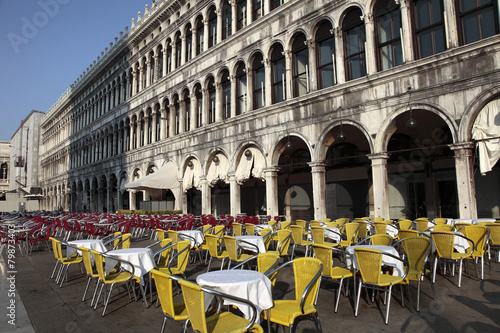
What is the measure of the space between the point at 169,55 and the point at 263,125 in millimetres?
13230

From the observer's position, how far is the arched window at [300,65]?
16.4 m

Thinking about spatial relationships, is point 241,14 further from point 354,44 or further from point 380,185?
point 380,185

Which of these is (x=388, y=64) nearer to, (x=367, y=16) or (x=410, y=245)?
(x=367, y=16)

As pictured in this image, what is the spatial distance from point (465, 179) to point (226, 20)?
16.5 metres

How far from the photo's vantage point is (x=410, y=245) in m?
5.20

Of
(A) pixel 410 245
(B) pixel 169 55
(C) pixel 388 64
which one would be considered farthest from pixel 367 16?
(B) pixel 169 55

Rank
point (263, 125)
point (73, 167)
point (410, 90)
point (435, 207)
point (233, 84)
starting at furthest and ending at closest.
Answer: point (73, 167) < point (233, 84) < point (263, 125) < point (435, 207) < point (410, 90)

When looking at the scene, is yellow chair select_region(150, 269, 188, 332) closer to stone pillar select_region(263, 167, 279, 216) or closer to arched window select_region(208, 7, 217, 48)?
stone pillar select_region(263, 167, 279, 216)

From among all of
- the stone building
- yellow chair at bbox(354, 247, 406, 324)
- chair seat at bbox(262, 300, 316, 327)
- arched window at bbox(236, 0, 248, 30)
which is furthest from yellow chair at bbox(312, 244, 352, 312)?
arched window at bbox(236, 0, 248, 30)

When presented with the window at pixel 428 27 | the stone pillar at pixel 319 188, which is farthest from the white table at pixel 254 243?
the window at pixel 428 27

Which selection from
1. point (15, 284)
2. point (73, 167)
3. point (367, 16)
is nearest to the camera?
point (15, 284)

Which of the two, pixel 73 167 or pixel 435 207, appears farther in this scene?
pixel 73 167

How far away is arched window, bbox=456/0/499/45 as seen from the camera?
10.8 metres

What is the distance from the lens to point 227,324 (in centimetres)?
350
